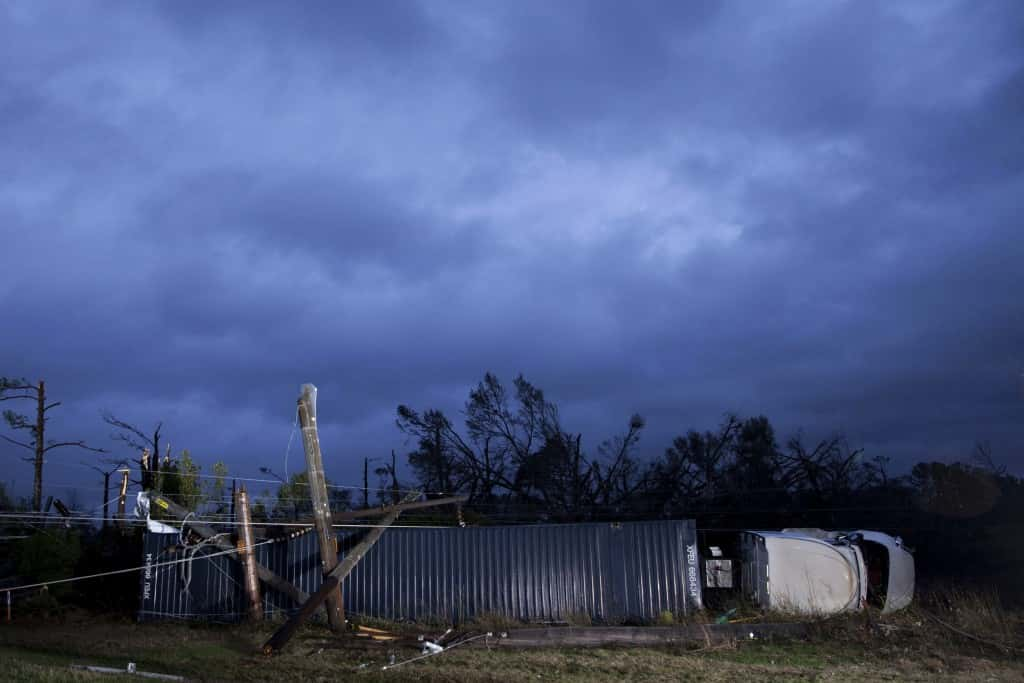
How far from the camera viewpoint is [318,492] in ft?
64.8

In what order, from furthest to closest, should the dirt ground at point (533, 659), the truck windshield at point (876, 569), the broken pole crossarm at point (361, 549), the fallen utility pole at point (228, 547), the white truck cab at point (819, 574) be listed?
the fallen utility pole at point (228, 547) < the truck windshield at point (876, 569) < the broken pole crossarm at point (361, 549) < the white truck cab at point (819, 574) < the dirt ground at point (533, 659)

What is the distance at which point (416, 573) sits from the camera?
72.0 ft

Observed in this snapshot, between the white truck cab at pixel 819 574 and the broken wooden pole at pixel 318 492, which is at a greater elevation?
the broken wooden pole at pixel 318 492

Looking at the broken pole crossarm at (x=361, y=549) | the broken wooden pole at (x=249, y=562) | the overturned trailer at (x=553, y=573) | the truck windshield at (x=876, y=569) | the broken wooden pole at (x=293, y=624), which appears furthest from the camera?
the broken wooden pole at (x=249, y=562)

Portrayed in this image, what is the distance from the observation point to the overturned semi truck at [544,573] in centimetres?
1969

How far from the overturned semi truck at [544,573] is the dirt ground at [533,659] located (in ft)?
6.33

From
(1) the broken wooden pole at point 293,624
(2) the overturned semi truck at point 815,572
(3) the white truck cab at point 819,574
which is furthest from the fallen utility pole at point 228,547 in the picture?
(3) the white truck cab at point 819,574

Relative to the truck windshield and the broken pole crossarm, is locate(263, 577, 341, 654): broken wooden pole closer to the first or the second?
the broken pole crossarm

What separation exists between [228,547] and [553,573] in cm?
850

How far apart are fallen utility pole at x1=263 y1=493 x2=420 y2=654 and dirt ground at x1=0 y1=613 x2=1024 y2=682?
31cm

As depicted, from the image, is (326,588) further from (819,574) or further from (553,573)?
(819,574)

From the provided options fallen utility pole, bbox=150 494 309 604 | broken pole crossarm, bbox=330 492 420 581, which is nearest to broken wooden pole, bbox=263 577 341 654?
broken pole crossarm, bbox=330 492 420 581

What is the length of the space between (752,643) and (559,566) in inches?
219

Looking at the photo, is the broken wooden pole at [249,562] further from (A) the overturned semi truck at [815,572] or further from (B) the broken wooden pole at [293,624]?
(A) the overturned semi truck at [815,572]
